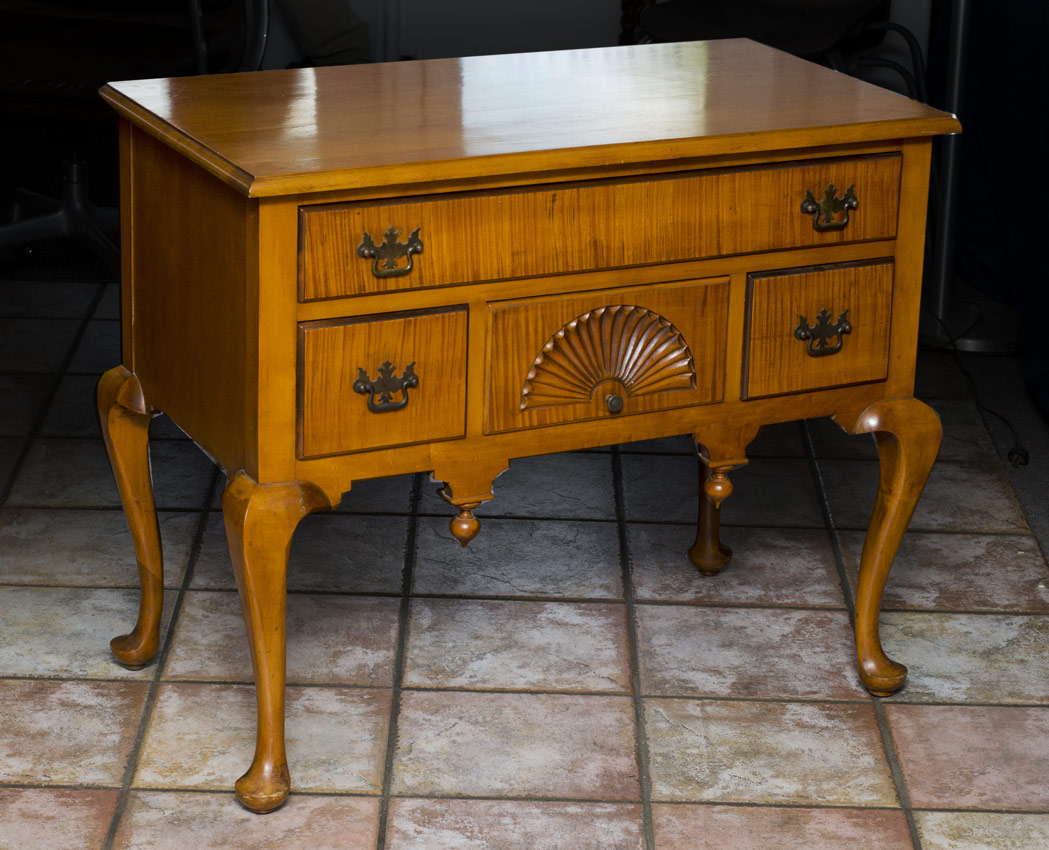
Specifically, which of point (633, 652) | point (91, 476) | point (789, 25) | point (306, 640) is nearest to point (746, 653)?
point (633, 652)

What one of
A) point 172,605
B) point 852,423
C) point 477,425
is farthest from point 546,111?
point 172,605

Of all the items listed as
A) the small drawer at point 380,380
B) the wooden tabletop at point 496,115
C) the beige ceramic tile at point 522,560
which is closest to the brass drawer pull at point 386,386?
the small drawer at point 380,380

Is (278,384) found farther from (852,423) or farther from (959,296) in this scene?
(959,296)

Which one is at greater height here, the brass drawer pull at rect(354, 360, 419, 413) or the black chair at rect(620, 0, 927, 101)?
the black chair at rect(620, 0, 927, 101)

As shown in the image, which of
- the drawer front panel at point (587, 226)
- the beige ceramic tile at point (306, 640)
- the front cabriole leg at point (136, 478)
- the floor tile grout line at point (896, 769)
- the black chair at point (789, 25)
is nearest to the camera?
the drawer front panel at point (587, 226)

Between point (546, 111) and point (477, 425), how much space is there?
409 millimetres

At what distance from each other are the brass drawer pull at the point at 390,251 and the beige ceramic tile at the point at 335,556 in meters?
0.88

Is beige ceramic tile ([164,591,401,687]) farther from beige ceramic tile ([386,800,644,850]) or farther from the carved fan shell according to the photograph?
the carved fan shell

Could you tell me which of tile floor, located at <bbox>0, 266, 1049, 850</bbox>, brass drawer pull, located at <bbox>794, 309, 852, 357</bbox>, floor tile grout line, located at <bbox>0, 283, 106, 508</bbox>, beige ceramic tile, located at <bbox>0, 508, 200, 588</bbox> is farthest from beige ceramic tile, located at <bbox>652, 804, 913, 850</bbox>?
floor tile grout line, located at <bbox>0, 283, 106, 508</bbox>

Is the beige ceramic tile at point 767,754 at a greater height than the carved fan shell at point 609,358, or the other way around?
the carved fan shell at point 609,358

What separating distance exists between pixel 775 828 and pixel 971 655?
22.7 inches

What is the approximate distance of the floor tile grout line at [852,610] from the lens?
202 cm

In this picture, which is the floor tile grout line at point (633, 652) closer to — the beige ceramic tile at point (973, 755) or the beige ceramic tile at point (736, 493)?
the beige ceramic tile at point (736, 493)

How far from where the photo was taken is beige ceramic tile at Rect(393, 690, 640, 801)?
2.05 meters
